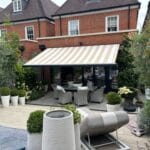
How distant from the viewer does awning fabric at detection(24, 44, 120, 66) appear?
16411 mm

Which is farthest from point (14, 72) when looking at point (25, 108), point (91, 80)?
point (91, 80)

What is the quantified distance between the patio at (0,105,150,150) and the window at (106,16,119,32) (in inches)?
571

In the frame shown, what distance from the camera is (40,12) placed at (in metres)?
30.3

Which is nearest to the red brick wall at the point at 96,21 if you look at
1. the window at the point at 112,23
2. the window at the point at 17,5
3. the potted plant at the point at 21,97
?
the window at the point at 112,23

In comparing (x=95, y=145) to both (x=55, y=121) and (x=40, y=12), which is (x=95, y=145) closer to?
(x=55, y=121)

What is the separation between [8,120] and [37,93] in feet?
21.0

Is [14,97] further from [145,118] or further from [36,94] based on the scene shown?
[145,118]

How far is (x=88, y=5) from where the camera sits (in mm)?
27172

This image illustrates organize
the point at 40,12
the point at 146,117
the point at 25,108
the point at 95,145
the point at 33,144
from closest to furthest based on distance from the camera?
1. the point at 33,144
2. the point at 95,145
3. the point at 146,117
4. the point at 25,108
5. the point at 40,12

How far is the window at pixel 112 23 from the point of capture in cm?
A: 2558

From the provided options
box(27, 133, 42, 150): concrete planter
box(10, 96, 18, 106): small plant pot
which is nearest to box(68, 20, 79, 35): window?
box(10, 96, 18, 106): small plant pot

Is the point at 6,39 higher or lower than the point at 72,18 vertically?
lower

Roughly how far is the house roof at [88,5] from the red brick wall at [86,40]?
6.42 metres

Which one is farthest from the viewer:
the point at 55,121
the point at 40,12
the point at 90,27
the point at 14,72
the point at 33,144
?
the point at 40,12
